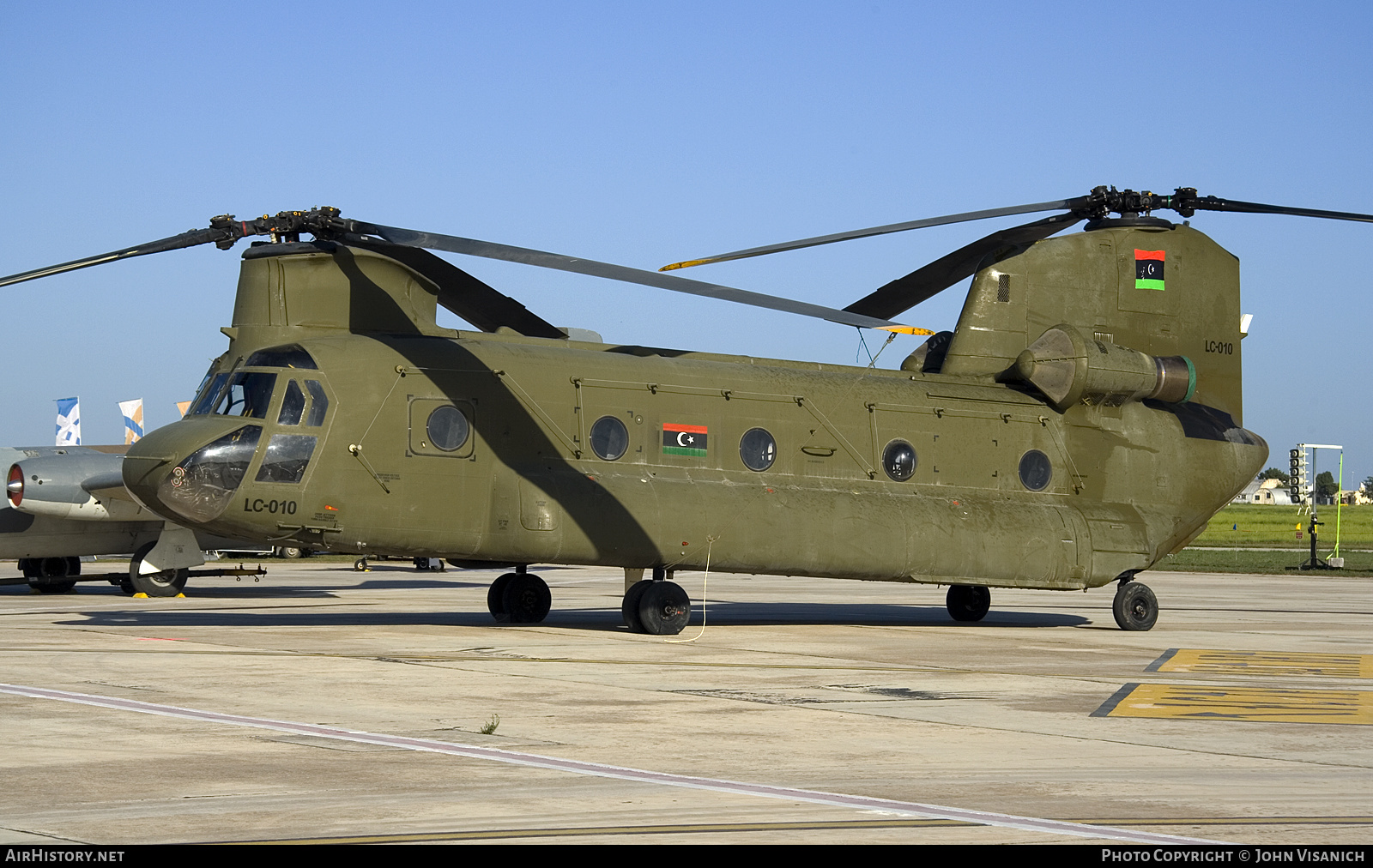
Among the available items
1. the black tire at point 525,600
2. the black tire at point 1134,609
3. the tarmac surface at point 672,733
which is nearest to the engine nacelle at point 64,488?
the tarmac surface at point 672,733

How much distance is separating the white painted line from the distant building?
171 metres

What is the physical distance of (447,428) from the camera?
17375mm

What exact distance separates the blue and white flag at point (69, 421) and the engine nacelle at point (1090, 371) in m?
33.9

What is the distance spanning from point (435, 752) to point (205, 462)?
28.7 ft

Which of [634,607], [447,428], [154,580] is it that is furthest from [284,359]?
[154,580]

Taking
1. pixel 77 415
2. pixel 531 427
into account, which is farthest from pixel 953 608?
pixel 77 415

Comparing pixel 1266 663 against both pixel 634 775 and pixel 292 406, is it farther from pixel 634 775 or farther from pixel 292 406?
pixel 292 406

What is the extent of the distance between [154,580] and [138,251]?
12616mm

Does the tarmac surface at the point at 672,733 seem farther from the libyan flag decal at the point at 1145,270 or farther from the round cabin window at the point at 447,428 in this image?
the libyan flag decal at the point at 1145,270

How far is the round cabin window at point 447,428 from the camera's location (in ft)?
56.7

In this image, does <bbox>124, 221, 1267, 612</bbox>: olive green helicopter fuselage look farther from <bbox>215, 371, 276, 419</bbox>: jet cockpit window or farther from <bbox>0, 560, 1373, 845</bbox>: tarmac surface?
<bbox>0, 560, 1373, 845</bbox>: tarmac surface

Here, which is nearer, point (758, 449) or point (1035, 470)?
point (758, 449)
